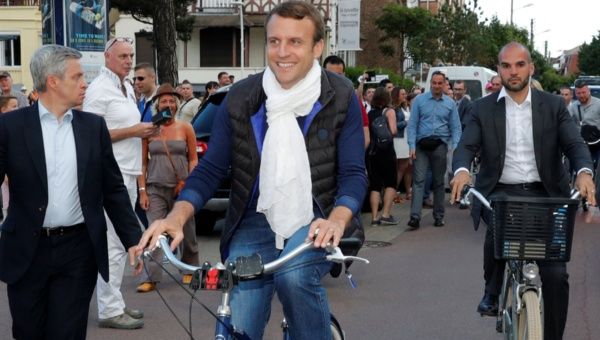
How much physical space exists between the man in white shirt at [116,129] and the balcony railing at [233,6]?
41.7 meters

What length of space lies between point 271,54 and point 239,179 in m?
0.52

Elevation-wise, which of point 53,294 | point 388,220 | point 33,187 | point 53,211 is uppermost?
point 33,187

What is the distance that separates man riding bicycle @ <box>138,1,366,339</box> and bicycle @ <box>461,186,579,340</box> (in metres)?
1.26

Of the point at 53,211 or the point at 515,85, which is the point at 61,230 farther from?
the point at 515,85

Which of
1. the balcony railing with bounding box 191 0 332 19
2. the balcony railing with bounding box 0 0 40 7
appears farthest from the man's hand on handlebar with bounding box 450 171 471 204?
the balcony railing with bounding box 0 0 40 7

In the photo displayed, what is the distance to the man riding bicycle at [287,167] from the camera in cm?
418

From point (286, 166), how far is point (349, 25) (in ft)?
58.2

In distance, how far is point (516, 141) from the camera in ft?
20.9

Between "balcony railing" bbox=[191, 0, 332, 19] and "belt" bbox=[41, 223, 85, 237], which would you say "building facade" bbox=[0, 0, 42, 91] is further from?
"belt" bbox=[41, 223, 85, 237]

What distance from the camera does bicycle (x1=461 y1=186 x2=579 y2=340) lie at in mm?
5297

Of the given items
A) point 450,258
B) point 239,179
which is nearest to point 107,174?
point 239,179

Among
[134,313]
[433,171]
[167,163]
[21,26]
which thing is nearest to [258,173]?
[134,313]

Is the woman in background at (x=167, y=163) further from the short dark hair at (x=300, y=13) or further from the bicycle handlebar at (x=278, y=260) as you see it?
the bicycle handlebar at (x=278, y=260)

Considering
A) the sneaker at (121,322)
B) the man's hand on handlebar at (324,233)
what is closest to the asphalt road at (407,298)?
the sneaker at (121,322)
